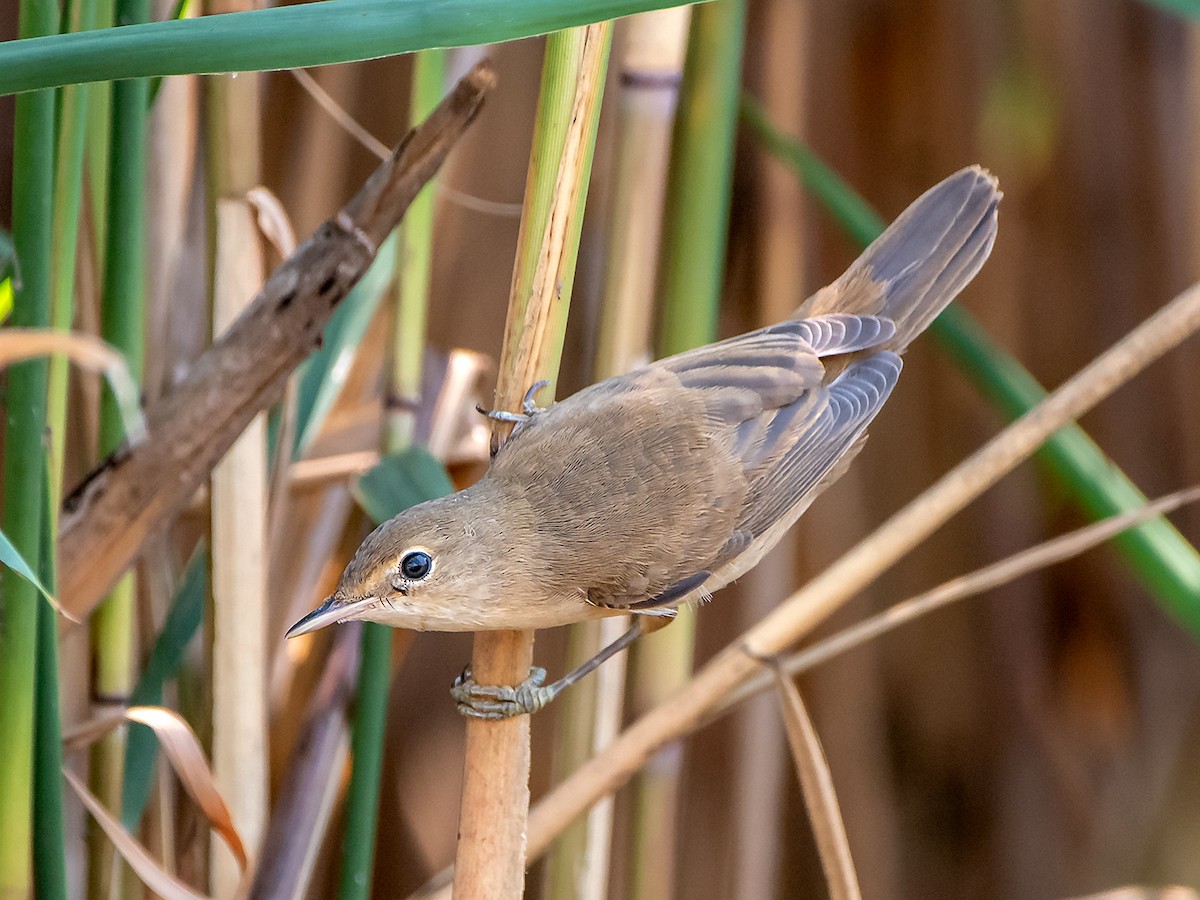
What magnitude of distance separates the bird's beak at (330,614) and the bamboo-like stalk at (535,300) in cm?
14

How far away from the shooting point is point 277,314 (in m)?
1.01

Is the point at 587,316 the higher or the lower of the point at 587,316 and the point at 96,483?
the higher

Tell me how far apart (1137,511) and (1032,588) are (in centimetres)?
71

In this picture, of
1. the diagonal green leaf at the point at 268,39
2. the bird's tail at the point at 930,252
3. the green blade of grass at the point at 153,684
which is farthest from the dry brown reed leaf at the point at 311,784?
the diagonal green leaf at the point at 268,39

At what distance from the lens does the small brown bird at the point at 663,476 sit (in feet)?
3.17

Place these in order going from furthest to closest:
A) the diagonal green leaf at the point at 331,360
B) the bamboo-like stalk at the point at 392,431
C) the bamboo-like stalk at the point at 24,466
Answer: the diagonal green leaf at the point at 331,360
the bamboo-like stalk at the point at 392,431
the bamboo-like stalk at the point at 24,466

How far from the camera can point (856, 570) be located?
3.71 feet

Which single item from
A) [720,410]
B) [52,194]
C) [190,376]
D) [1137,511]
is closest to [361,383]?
[190,376]

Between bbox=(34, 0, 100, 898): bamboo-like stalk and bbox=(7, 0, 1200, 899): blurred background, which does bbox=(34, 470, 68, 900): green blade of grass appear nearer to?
bbox=(34, 0, 100, 898): bamboo-like stalk

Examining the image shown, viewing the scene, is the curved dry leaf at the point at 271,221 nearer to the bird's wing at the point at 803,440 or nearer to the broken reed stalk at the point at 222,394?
the broken reed stalk at the point at 222,394

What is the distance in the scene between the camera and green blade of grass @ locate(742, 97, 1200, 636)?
3.76 feet

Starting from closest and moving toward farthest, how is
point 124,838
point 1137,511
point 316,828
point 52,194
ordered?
point 52,194 → point 124,838 → point 1137,511 → point 316,828

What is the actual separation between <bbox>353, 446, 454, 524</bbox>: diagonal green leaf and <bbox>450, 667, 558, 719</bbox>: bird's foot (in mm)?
255

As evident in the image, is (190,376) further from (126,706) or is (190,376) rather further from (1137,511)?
(1137,511)
